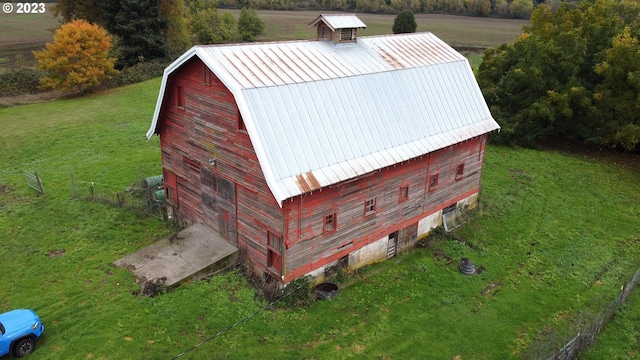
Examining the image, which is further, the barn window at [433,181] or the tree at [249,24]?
the tree at [249,24]

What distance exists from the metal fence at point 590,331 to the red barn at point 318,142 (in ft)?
26.6

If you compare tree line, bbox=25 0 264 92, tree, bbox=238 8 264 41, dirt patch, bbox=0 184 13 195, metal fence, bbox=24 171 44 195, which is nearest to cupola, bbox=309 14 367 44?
metal fence, bbox=24 171 44 195

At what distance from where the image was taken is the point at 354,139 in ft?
61.6

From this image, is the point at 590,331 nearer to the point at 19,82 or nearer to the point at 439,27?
the point at 19,82

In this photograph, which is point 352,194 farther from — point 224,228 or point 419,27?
point 419,27

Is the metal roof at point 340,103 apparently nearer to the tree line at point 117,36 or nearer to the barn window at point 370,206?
the barn window at point 370,206

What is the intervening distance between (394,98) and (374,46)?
11.5 feet

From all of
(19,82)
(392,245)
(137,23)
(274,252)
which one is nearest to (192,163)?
(274,252)

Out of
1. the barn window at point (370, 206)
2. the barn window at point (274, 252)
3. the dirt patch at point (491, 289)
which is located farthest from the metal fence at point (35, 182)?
the dirt patch at point (491, 289)

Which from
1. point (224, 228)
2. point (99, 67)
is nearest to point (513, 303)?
point (224, 228)

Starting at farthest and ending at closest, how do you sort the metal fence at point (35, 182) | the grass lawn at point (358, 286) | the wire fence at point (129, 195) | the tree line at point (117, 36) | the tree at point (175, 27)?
the tree at point (175, 27)
the tree line at point (117, 36)
the metal fence at point (35, 182)
the wire fence at point (129, 195)
the grass lawn at point (358, 286)

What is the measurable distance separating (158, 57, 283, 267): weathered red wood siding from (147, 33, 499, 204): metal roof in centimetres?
95

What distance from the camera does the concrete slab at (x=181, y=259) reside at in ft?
61.1

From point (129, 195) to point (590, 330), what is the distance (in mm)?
22458
